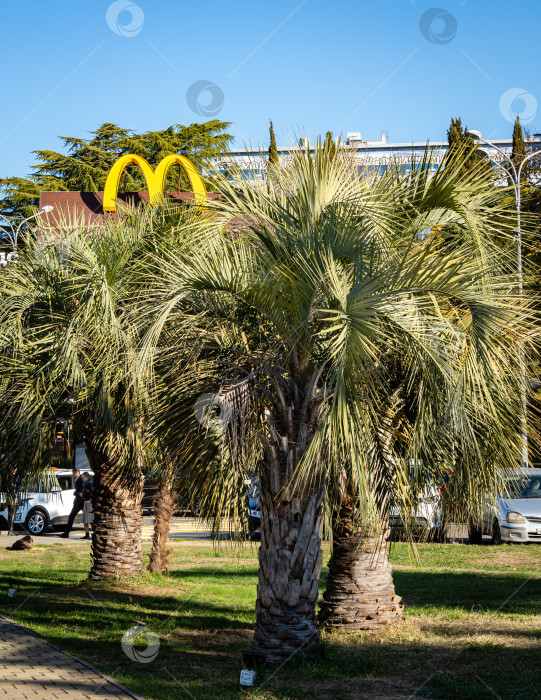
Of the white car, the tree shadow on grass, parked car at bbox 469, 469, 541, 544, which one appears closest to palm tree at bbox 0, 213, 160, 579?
the tree shadow on grass

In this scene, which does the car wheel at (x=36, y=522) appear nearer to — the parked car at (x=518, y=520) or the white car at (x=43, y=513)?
the white car at (x=43, y=513)

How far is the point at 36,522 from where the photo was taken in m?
23.1

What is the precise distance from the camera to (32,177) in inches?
1708

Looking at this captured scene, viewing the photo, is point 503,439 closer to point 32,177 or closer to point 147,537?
point 147,537

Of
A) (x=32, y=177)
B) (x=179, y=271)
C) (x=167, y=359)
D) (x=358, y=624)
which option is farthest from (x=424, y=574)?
(x=32, y=177)

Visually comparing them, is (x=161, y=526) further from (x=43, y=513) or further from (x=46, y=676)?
(x=43, y=513)

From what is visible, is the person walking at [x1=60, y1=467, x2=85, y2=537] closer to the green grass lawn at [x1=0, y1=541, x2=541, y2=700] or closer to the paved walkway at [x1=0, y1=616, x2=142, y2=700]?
the green grass lawn at [x1=0, y1=541, x2=541, y2=700]

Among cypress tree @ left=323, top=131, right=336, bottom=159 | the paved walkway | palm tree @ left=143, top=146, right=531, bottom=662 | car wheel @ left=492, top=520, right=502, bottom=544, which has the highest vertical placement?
cypress tree @ left=323, top=131, right=336, bottom=159

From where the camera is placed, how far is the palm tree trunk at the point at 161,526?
1270 cm

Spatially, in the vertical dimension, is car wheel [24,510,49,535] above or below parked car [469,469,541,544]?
below

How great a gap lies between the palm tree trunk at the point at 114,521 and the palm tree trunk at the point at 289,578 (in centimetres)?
521

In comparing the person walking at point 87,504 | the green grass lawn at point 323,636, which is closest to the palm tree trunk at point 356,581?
the green grass lawn at point 323,636

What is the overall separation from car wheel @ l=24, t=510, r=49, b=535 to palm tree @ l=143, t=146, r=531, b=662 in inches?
657

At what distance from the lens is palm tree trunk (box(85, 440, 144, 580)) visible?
1213 centimetres
